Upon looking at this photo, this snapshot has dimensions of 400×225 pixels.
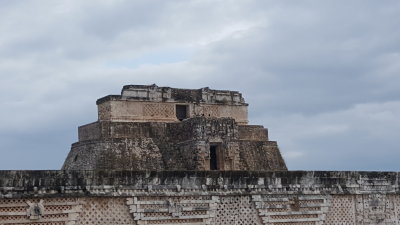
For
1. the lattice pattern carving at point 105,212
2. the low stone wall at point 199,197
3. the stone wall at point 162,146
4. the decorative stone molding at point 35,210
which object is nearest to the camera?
the decorative stone molding at point 35,210

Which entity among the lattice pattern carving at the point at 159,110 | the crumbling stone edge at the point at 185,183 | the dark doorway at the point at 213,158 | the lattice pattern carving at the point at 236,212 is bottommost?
the lattice pattern carving at the point at 236,212

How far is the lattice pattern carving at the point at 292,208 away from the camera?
1351 centimetres

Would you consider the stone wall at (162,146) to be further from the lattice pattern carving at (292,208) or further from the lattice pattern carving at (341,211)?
the lattice pattern carving at (292,208)

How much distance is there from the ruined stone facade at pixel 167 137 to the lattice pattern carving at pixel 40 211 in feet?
36.0

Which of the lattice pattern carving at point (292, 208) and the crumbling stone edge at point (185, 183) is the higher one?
the crumbling stone edge at point (185, 183)

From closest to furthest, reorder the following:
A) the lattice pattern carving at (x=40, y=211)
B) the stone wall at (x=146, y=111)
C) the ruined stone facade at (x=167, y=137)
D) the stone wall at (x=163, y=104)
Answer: the lattice pattern carving at (x=40, y=211), the ruined stone facade at (x=167, y=137), the stone wall at (x=146, y=111), the stone wall at (x=163, y=104)

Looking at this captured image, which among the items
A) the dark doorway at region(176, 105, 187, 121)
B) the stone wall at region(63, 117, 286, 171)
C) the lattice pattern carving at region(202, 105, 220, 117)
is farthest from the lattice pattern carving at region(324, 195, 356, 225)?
the lattice pattern carving at region(202, 105, 220, 117)

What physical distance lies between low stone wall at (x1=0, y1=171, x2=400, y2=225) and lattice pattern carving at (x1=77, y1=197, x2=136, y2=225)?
2 cm

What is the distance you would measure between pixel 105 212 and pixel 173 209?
128 centimetres

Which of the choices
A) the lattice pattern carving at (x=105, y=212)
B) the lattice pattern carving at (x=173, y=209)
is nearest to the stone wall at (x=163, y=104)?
the lattice pattern carving at (x=173, y=209)

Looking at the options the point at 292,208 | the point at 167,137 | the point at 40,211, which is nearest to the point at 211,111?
the point at 167,137

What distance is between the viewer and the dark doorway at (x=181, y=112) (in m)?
26.3

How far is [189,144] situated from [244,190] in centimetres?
1104

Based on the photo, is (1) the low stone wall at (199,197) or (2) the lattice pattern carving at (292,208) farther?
(2) the lattice pattern carving at (292,208)
